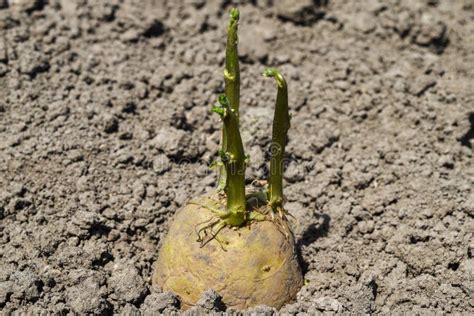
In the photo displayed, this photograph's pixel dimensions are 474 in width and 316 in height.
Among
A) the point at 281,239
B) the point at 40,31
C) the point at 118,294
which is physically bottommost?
the point at 118,294

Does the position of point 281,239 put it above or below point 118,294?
above

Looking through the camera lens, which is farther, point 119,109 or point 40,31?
point 40,31

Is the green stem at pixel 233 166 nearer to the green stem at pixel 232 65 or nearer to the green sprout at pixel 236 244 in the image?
the green sprout at pixel 236 244

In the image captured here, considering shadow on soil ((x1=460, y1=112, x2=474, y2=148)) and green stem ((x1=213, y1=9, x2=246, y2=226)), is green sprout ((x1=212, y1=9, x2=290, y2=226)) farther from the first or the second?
shadow on soil ((x1=460, y1=112, x2=474, y2=148))

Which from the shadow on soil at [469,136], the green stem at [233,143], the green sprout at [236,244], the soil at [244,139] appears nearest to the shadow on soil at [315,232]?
the soil at [244,139]

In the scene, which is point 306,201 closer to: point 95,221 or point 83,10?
point 95,221

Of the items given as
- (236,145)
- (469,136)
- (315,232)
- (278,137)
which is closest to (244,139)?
(315,232)

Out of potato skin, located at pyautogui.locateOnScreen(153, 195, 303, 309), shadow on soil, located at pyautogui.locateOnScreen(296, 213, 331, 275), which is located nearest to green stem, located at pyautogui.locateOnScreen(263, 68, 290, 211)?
potato skin, located at pyautogui.locateOnScreen(153, 195, 303, 309)

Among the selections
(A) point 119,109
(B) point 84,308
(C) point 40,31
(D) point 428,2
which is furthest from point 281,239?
(D) point 428,2
